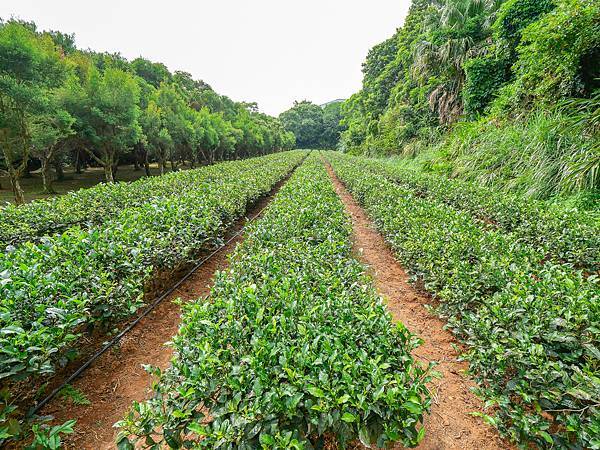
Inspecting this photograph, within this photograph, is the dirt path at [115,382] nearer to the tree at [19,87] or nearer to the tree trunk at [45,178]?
the tree at [19,87]

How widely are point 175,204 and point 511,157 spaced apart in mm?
8514

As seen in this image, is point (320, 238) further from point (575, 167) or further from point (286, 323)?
point (575, 167)

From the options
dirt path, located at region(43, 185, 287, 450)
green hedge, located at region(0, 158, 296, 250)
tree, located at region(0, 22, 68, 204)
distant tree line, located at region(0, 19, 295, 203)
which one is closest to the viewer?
dirt path, located at region(43, 185, 287, 450)

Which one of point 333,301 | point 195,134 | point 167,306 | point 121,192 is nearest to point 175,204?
point 167,306

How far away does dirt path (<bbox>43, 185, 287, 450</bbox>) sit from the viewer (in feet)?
7.64

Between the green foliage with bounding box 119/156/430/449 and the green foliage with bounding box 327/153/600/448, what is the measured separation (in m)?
0.72

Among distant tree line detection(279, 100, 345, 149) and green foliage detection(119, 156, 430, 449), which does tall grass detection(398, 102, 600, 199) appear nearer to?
green foliage detection(119, 156, 430, 449)

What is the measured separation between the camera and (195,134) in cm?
2375

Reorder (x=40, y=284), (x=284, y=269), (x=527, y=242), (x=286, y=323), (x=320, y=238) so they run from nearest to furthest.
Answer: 1. (x=286, y=323)
2. (x=40, y=284)
3. (x=284, y=269)
4. (x=320, y=238)
5. (x=527, y=242)

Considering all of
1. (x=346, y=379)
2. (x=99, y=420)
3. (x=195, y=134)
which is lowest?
(x=99, y=420)

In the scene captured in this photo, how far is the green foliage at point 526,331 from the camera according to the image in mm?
1717

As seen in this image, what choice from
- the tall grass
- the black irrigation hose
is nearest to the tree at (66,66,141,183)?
the black irrigation hose

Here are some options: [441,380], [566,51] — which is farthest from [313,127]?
[441,380]

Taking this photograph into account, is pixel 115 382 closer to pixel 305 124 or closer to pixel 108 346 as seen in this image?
pixel 108 346
